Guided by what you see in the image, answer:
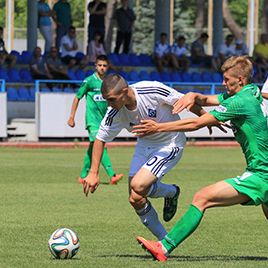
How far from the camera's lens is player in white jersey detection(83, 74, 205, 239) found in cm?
1025

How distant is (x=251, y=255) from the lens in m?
10.4

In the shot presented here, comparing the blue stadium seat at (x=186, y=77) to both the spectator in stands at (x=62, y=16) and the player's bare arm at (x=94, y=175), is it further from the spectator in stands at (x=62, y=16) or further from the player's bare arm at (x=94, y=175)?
the player's bare arm at (x=94, y=175)

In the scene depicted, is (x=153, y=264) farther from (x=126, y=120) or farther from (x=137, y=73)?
(x=137, y=73)

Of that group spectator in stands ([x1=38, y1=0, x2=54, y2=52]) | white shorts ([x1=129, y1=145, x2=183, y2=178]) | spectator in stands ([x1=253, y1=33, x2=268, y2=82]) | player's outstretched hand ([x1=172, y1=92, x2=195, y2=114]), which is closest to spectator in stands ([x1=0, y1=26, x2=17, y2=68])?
spectator in stands ([x1=38, y1=0, x2=54, y2=52])

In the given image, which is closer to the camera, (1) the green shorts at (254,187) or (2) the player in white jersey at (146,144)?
(1) the green shorts at (254,187)

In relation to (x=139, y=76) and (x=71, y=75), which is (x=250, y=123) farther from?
(x=139, y=76)

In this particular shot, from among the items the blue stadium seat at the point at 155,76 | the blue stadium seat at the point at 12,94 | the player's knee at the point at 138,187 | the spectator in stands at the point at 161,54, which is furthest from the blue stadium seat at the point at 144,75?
the player's knee at the point at 138,187

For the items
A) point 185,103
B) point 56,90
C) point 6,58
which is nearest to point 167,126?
point 185,103

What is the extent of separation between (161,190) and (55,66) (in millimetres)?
19533

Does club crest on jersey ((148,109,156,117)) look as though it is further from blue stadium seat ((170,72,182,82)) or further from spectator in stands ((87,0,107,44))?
blue stadium seat ((170,72,182,82))

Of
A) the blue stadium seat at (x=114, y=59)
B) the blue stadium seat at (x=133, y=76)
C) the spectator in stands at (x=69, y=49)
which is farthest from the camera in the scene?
the blue stadium seat at (x=114, y=59)

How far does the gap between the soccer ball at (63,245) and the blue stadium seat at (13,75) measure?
20.3m

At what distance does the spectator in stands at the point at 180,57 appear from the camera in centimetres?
3347

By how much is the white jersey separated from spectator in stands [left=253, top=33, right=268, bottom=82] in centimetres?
2341
